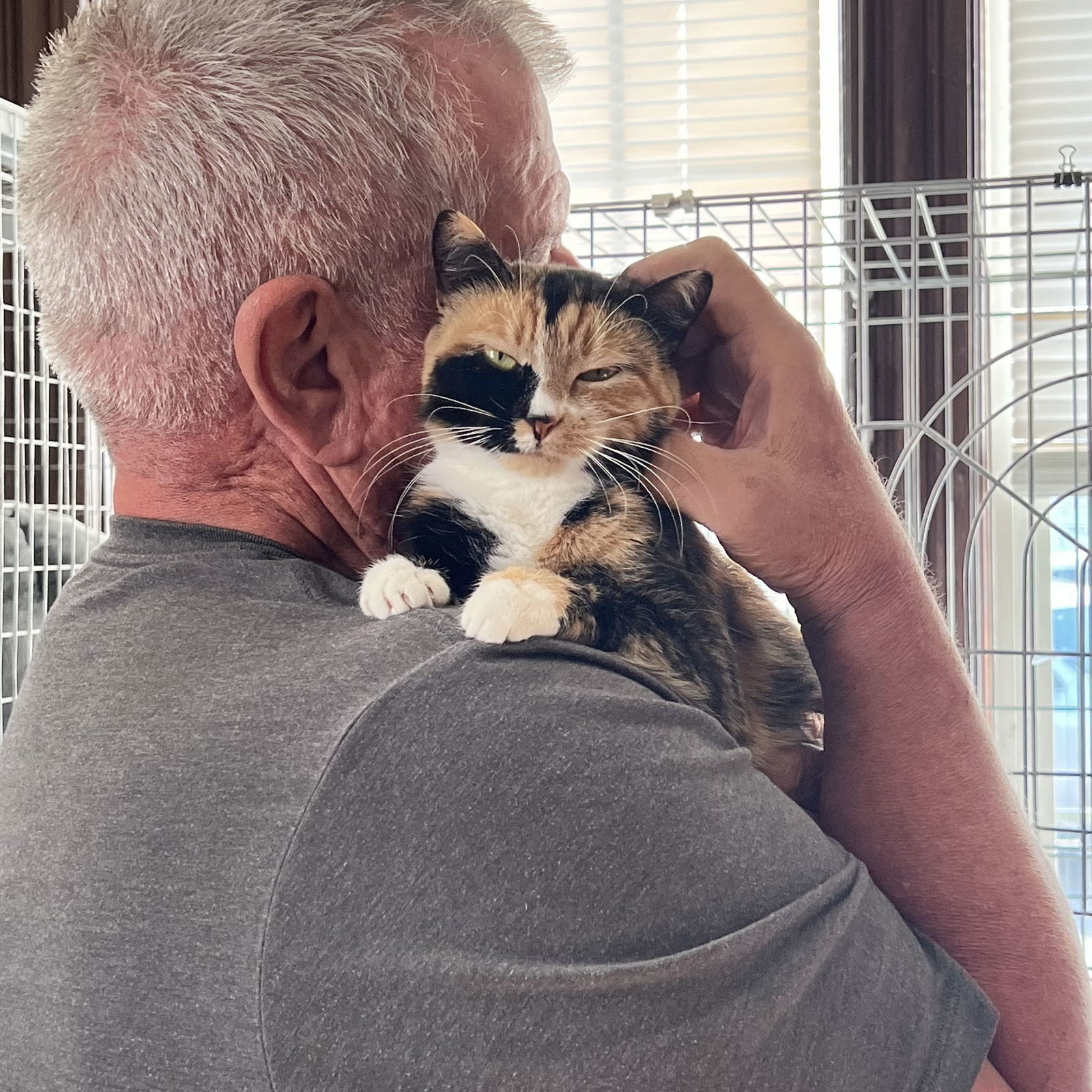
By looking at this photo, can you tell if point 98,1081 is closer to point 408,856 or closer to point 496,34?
point 408,856

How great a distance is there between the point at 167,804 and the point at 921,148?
5.88 ft

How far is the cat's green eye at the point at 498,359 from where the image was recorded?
0.83 metres

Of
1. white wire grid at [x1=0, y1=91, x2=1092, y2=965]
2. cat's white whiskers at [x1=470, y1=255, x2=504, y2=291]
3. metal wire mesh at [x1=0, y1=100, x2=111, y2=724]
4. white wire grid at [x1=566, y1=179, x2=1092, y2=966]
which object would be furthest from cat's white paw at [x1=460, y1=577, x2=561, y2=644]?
white wire grid at [x1=566, y1=179, x2=1092, y2=966]

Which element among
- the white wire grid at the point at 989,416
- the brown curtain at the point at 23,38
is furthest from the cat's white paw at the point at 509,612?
the brown curtain at the point at 23,38

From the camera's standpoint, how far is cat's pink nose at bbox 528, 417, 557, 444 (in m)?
0.81

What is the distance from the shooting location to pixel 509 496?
0.86 meters

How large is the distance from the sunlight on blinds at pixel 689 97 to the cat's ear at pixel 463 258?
1.47m

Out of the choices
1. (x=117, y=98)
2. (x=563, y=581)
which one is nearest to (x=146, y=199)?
(x=117, y=98)

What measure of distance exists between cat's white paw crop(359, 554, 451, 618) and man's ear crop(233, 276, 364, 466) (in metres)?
0.12

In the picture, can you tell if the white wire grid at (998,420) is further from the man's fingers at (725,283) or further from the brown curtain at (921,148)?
the man's fingers at (725,283)

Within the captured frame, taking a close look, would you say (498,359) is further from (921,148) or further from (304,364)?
(921,148)

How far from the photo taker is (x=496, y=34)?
894 millimetres

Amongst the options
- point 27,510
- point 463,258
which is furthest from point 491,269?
point 27,510

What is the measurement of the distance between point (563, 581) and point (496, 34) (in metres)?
0.44
